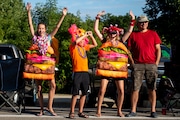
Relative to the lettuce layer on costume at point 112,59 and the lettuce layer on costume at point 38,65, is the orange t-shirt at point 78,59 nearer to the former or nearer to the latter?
the lettuce layer on costume at point 112,59

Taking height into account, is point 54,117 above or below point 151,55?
below

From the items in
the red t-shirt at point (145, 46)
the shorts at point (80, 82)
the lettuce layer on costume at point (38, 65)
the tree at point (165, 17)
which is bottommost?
the shorts at point (80, 82)

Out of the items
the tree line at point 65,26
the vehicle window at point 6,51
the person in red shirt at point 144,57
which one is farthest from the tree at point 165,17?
the person in red shirt at point 144,57

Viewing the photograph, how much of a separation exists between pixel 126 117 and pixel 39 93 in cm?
164

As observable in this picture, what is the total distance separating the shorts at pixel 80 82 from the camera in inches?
347

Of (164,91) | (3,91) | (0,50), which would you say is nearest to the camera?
(3,91)

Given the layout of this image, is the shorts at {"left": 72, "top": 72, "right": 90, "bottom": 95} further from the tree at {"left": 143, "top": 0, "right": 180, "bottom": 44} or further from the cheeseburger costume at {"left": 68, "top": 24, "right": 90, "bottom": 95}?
the tree at {"left": 143, "top": 0, "right": 180, "bottom": 44}

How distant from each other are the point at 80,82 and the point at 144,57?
1254 millimetres

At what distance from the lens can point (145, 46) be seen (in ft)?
29.7

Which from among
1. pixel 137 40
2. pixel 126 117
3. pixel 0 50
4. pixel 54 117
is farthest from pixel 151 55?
pixel 0 50

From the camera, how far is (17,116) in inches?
345

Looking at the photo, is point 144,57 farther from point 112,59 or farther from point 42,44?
point 42,44

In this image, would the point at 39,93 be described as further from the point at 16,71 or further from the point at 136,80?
the point at 136,80

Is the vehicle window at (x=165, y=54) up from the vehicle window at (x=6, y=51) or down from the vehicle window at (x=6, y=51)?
down
